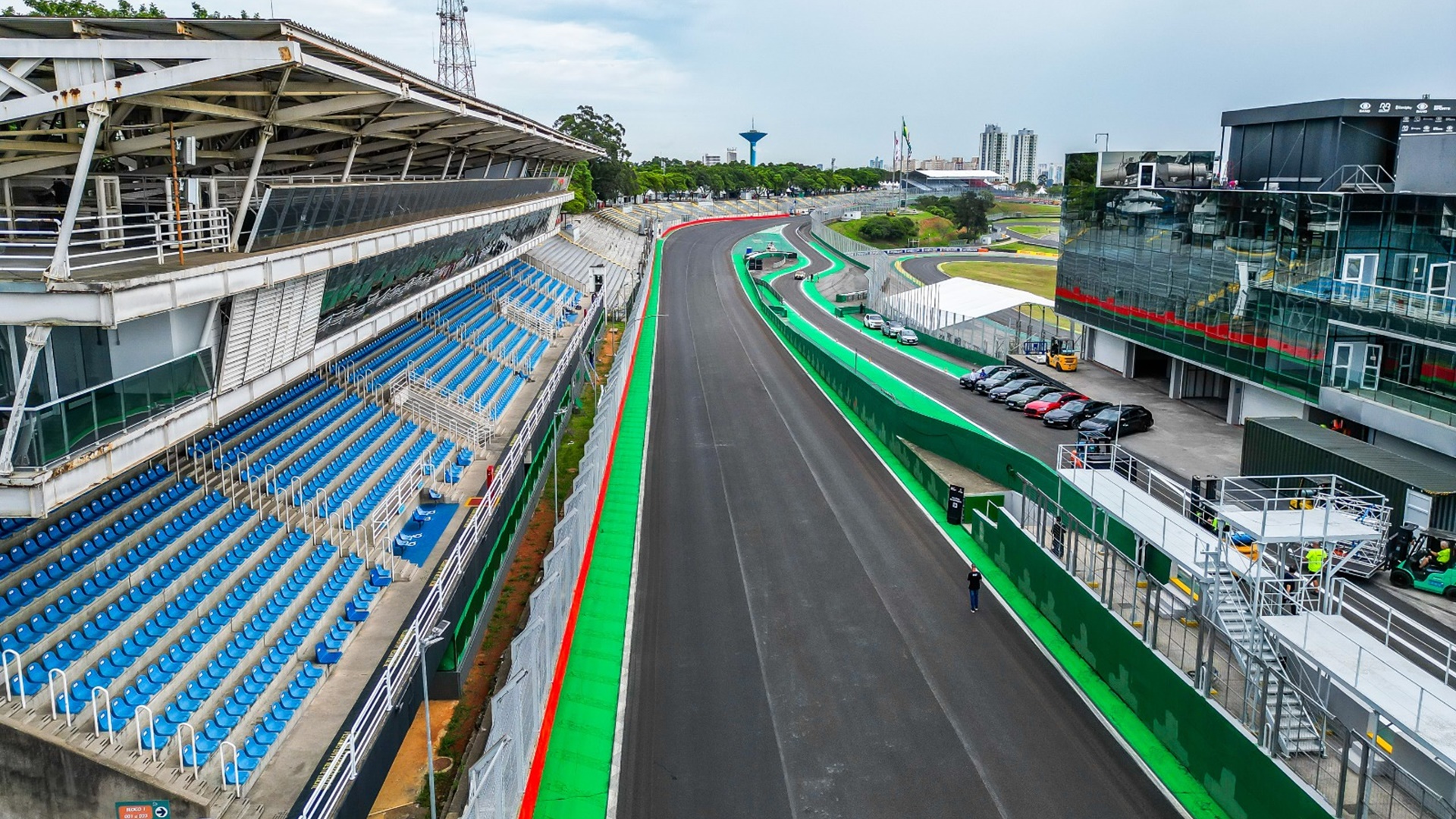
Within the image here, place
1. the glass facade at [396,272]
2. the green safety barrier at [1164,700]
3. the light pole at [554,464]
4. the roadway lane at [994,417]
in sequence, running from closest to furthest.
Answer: the green safety barrier at [1164,700], the roadway lane at [994,417], the glass facade at [396,272], the light pole at [554,464]

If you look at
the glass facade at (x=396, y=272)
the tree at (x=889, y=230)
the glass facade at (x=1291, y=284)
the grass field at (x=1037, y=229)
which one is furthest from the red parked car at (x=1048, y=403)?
the grass field at (x=1037, y=229)

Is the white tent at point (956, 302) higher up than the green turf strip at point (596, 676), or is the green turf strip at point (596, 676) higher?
the white tent at point (956, 302)

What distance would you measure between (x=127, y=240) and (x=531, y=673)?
9.31 m

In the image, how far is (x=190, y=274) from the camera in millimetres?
14445

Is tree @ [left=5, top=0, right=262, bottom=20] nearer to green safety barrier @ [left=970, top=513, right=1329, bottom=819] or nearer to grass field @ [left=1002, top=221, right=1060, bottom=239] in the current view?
green safety barrier @ [left=970, top=513, right=1329, bottom=819]

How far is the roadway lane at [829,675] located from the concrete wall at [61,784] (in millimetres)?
6195

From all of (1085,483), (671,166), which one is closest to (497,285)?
(1085,483)

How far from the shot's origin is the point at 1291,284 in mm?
32969

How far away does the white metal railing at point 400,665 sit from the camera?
41.3 ft

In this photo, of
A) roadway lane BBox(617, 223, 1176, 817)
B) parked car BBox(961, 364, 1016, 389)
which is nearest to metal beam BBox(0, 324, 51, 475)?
roadway lane BBox(617, 223, 1176, 817)

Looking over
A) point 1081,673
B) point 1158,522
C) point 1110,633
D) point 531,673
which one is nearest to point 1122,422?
point 1158,522

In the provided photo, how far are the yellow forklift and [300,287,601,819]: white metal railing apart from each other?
29034 mm

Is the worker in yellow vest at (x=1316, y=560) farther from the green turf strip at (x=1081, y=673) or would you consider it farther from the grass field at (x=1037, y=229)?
the grass field at (x=1037, y=229)

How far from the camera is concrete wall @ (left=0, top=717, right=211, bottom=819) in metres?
12.1
